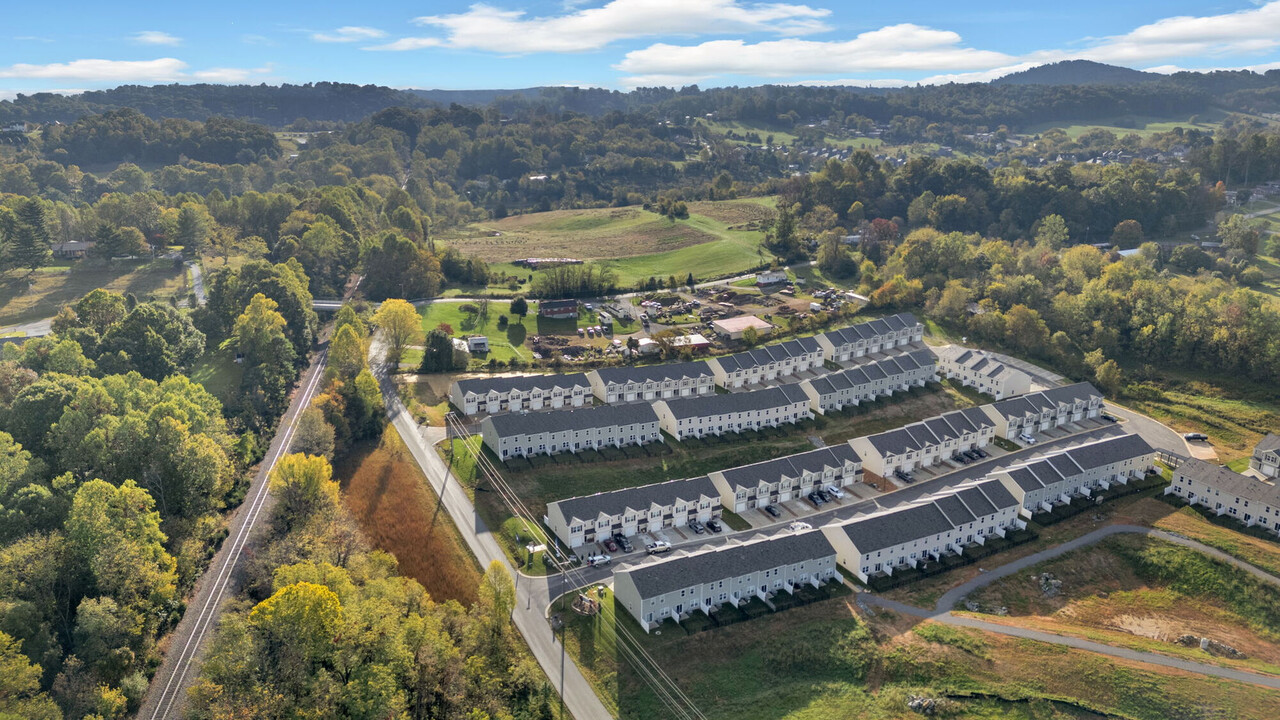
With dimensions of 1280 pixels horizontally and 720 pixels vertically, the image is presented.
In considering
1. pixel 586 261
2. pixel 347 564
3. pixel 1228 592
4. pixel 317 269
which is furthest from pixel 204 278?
pixel 1228 592

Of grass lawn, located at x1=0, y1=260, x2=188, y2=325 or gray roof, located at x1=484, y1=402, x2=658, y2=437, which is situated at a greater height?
grass lawn, located at x1=0, y1=260, x2=188, y2=325

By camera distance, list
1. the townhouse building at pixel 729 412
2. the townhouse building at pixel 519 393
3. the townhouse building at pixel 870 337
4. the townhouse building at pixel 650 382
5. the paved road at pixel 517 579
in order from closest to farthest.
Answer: the paved road at pixel 517 579 < the townhouse building at pixel 729 412 < the townhouse building at pixel 519 393 < the townhouse building at pixel 650 382 < the townhouse building at pixel 870 337

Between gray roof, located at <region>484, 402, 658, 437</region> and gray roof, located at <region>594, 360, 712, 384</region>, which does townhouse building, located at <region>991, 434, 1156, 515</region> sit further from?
gray roof, located at <region>594, 360, 712, 384</region>

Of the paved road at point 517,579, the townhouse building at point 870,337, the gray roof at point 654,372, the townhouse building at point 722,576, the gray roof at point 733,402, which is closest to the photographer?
the paved road at point 517,579

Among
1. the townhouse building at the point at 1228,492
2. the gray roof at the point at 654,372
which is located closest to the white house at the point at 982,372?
the townhouse building at the point at 1228,492

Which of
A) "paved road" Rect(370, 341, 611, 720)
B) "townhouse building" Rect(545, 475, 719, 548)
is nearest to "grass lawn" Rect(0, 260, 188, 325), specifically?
"paved road" Rect(370, 341, 611, 720)

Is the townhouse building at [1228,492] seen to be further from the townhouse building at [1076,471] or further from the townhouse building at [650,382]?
the townhouse building at [650,382]
